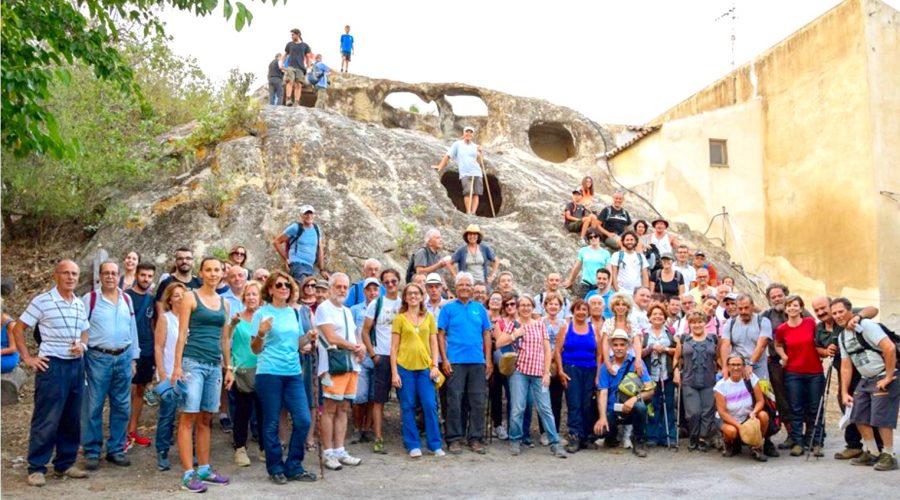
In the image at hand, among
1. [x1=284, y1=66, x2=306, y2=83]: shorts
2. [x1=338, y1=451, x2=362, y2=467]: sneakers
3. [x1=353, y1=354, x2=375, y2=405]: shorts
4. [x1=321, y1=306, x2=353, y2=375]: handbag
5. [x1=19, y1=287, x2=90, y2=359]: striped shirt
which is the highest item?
[x1=284, y1=66, x2=306, y2=83]: shorts

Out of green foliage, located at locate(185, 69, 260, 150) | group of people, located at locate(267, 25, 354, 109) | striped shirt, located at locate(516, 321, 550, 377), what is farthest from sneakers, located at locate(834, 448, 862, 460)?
group of people, located at locate(267, 25, 354, 109)

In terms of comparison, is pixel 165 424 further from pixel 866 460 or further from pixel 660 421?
pixel 866 460

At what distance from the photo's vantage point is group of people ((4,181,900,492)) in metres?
7.44

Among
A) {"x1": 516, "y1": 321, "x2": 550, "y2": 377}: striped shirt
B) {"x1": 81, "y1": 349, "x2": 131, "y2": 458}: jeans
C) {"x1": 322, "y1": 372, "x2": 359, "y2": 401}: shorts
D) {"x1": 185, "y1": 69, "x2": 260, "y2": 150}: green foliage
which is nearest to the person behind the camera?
{"x1": 81, "y1": 349, "x2": 131, "y2": 458}: jeans

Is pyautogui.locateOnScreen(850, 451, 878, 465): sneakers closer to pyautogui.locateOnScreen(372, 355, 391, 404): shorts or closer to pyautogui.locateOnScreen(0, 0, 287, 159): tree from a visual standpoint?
pyautogui.locateOnScreen(372, 355, 391, 404): shorts

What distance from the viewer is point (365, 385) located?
9.36m

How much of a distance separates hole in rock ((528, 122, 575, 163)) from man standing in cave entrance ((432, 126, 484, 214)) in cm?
757

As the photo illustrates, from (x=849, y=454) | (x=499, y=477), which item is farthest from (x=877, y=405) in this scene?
(x=499, y=477)

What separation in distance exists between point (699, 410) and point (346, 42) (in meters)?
15.6

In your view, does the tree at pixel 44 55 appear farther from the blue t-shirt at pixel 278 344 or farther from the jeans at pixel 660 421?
the jeans at pixel 660 421

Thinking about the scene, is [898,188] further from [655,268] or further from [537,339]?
[537,339]

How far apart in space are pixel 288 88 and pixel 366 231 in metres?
5.42

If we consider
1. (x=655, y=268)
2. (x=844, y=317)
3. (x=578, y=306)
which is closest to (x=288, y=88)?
(x=655, y=268)

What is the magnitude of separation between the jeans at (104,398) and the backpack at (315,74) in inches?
466
